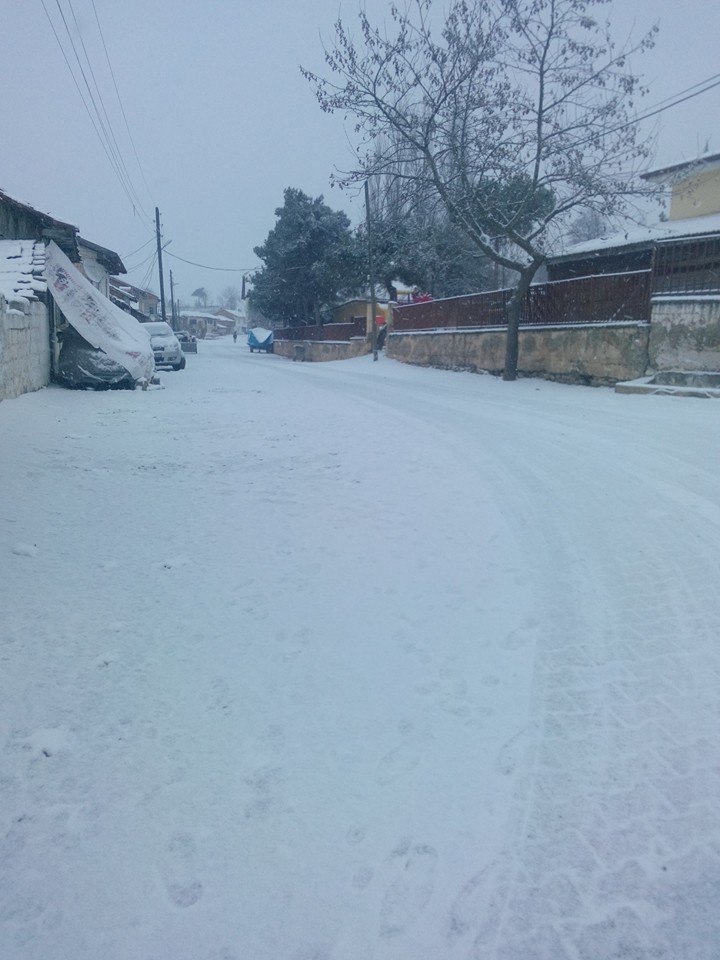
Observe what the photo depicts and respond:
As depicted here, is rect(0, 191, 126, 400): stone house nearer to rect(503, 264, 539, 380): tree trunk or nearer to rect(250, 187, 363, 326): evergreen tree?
rect(503, 264, 539, 380): tree trunk

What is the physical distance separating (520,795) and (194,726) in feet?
4.29

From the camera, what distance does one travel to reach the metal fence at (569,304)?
43.1 feet

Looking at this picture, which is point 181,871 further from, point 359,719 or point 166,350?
point 166,350

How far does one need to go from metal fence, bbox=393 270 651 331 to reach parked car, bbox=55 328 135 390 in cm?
→ 940

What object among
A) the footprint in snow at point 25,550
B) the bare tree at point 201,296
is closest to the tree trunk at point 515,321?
the footprint in snow at point 25,550

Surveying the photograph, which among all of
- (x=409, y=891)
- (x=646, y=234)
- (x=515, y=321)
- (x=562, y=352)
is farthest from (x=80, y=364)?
(x=646, y=234)

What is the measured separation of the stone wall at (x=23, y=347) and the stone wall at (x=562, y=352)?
10243mm

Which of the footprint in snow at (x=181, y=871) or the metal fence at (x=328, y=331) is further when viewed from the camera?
the metal fence at (x=328, y=331)

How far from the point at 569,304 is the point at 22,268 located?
10699 millimetres

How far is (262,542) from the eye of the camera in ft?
16.2

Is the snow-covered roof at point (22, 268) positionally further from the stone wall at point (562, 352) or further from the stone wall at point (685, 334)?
the stone wall at point (685, 334)

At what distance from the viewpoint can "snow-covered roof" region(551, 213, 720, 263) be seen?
17312 millimetres

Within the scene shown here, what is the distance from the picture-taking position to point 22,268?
1229 cm

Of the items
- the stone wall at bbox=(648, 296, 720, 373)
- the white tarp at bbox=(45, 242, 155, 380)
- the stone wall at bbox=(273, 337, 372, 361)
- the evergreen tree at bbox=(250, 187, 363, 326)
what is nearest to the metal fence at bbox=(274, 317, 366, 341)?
the stone wall at bbox=(273, 337, 372, 361)
